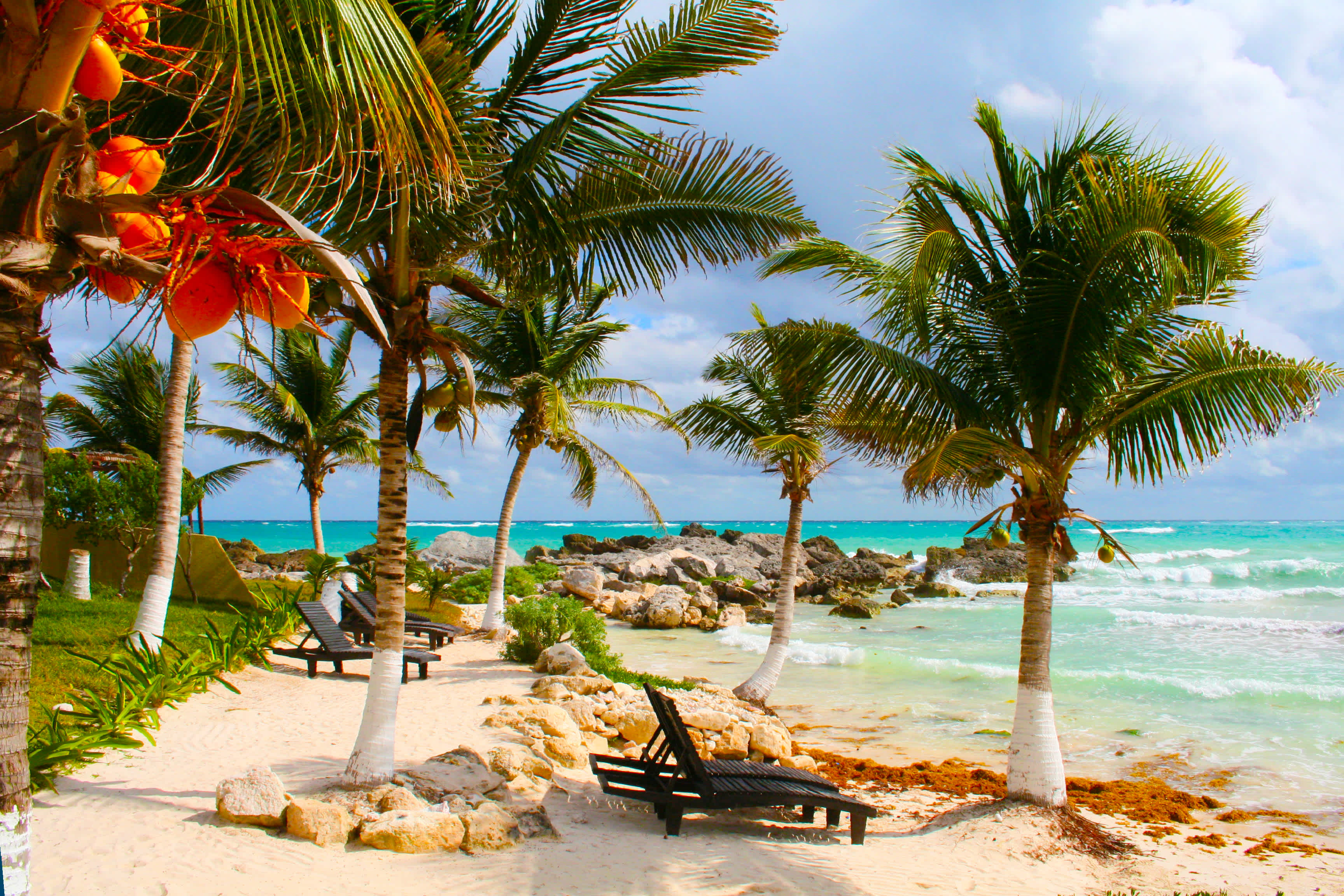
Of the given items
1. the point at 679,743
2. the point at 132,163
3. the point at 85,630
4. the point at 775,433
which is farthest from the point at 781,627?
the point at 132,163

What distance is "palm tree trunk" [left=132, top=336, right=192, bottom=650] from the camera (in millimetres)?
8008

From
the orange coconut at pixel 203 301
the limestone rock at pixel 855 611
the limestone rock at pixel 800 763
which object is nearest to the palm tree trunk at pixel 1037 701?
the limestone rock at pixel 800 763

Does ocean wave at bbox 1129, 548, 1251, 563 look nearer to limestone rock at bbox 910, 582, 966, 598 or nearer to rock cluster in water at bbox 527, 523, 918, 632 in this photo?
rock cluster in water at bbox 527, 523, 918, 632

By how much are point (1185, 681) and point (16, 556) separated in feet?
59.1

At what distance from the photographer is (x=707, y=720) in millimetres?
8797

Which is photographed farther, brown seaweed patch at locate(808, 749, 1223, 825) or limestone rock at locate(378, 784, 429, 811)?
brown seaweed patch at locate(808, 749, 1223, 825)

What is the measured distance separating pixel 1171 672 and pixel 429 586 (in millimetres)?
16465

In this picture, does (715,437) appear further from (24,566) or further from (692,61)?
(24,566)

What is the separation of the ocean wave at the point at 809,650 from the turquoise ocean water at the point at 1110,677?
0.05 metres

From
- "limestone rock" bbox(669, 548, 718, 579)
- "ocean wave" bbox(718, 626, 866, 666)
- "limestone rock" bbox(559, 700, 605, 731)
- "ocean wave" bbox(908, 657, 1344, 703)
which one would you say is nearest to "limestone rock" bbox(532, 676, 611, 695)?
"limestone rock" bbox(559, 700, 605, 731)

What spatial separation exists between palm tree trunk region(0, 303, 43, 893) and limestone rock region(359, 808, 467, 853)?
9.76 feet

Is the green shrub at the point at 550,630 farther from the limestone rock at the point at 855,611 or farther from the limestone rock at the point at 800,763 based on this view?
the limestone rock at the point at 855,611

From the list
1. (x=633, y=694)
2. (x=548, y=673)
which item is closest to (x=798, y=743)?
(x=633, y=694)

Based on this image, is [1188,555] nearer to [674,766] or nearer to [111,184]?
[674,766]
